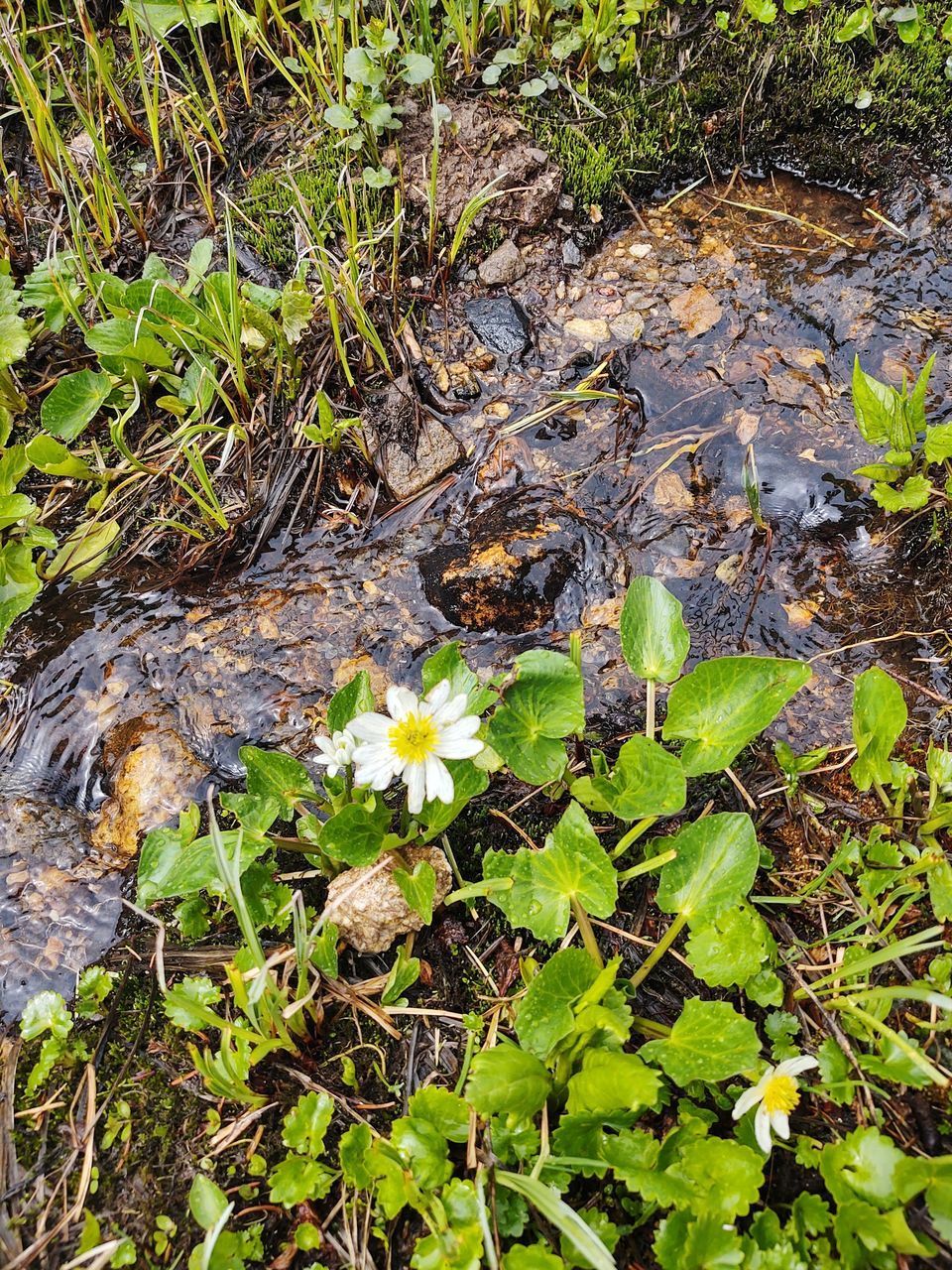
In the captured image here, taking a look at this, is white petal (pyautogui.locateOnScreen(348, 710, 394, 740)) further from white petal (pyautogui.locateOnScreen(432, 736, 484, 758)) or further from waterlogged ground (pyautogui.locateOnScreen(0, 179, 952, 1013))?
waterlogged ground (pyautogui.locateOnScreen(0, 179, 952, 1013))

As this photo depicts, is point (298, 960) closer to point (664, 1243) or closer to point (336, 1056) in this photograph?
point (336, 1056)

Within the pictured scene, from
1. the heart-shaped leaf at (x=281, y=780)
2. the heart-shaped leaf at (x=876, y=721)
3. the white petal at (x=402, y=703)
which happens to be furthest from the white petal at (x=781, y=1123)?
the heart-shaped leaf at (x=281, y=780)

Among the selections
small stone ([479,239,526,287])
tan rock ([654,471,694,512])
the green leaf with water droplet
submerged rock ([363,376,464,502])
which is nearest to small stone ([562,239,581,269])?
small stone ([479,239,526,287])

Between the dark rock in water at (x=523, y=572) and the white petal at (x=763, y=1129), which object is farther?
the dark rock in water at (x=523, y=572)

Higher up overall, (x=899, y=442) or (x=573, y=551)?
(x=899, y=442)

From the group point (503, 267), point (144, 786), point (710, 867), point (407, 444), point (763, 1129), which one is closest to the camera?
point (763, 1129)

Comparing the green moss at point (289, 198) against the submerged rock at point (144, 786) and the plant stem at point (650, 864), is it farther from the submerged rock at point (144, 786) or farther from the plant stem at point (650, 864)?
the plant stem at point (650, 864)

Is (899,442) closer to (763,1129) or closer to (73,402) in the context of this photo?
(763,1129)

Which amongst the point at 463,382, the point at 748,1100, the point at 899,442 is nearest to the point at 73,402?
the point at 463,382
